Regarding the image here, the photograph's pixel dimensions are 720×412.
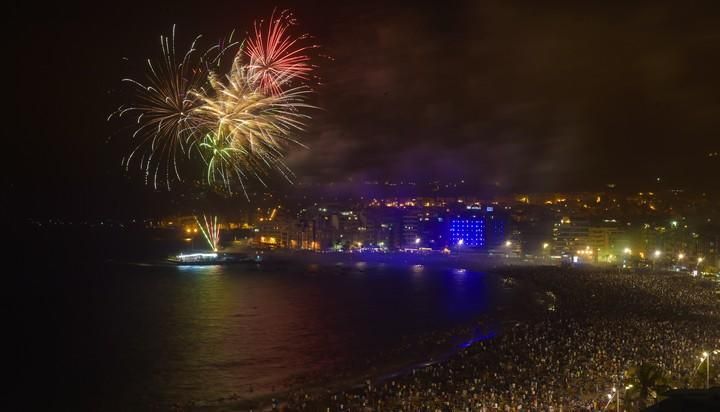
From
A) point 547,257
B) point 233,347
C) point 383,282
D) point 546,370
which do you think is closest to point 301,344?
point 233,347

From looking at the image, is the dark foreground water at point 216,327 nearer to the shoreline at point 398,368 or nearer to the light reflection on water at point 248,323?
Answer: the light reflection on water at point 248,323

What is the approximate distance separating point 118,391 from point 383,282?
3130cm

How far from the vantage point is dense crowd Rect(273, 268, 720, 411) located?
15680mm

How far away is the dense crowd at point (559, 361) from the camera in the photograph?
51.4ft

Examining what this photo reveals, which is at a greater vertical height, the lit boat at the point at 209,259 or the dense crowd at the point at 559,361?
the lit boat at the point at 209,259

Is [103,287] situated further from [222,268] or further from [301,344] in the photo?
[301,344]

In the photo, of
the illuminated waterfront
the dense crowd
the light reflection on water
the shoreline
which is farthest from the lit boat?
the dense crowd

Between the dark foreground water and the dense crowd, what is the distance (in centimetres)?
283

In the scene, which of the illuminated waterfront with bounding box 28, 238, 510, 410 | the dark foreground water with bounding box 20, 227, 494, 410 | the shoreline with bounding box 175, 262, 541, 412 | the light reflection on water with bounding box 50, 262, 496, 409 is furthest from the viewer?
the light reflection on water with bounding box 50, 262, 496, 409

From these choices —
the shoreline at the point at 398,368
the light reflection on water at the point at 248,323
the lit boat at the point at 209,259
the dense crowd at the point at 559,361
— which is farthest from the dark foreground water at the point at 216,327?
the lit boat at the point at 209,259

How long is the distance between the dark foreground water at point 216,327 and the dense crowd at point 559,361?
2833 mm

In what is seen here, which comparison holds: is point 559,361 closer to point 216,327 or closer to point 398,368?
point 398,368

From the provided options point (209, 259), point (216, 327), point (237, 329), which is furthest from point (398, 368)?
point (209, 259)

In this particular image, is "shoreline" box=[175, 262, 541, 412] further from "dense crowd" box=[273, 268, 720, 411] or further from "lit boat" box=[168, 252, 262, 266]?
"lit boat" box=[168, 252, 262, 266]
